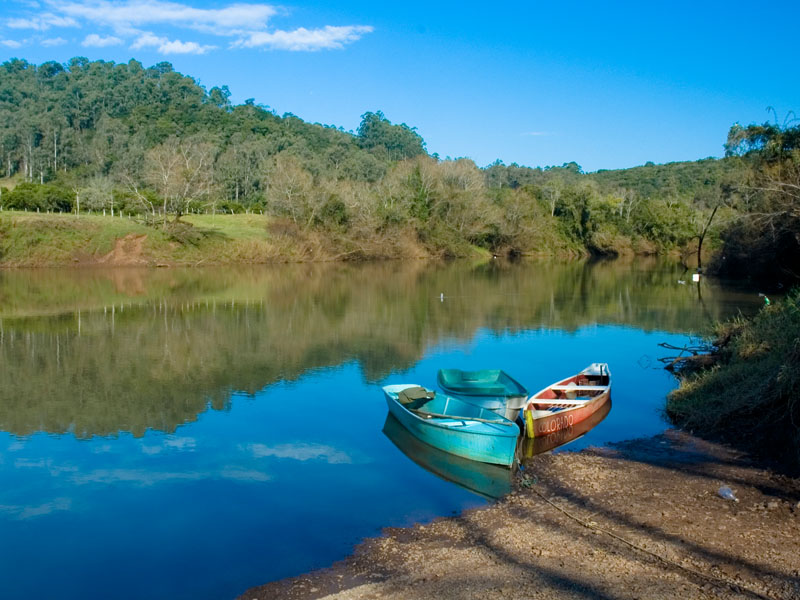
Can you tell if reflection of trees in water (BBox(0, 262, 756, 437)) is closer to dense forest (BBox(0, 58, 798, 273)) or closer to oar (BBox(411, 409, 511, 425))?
oar (BBox(411, 409, 511, 425))

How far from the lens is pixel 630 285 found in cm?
4994

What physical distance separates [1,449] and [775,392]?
15.4 metres

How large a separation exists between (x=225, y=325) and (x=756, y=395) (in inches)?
846

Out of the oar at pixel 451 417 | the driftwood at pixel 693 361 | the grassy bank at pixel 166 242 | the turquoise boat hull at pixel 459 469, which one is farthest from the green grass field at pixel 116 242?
the oar at pixel 451 417

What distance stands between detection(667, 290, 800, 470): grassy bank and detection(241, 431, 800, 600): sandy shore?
3.81 ft

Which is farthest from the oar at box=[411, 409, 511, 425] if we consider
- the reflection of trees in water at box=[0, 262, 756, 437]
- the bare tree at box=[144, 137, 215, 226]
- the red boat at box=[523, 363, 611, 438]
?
the bare tree at box=[144, 137, 215, 226]

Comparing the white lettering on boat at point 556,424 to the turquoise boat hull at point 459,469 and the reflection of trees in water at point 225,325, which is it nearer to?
the turquoise boat hull at point 459,469

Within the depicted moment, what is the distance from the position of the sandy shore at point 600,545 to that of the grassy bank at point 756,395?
45.7 inches

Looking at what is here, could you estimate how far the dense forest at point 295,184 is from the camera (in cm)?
6212

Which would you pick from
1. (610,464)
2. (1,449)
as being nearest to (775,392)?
(610,464)

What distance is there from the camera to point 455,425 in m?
12.8

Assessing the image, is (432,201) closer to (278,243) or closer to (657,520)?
(278,243)

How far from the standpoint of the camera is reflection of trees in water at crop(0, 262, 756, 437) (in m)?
17.7

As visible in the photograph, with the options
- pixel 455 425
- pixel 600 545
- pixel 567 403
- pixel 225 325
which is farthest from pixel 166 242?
pixel 600 545
